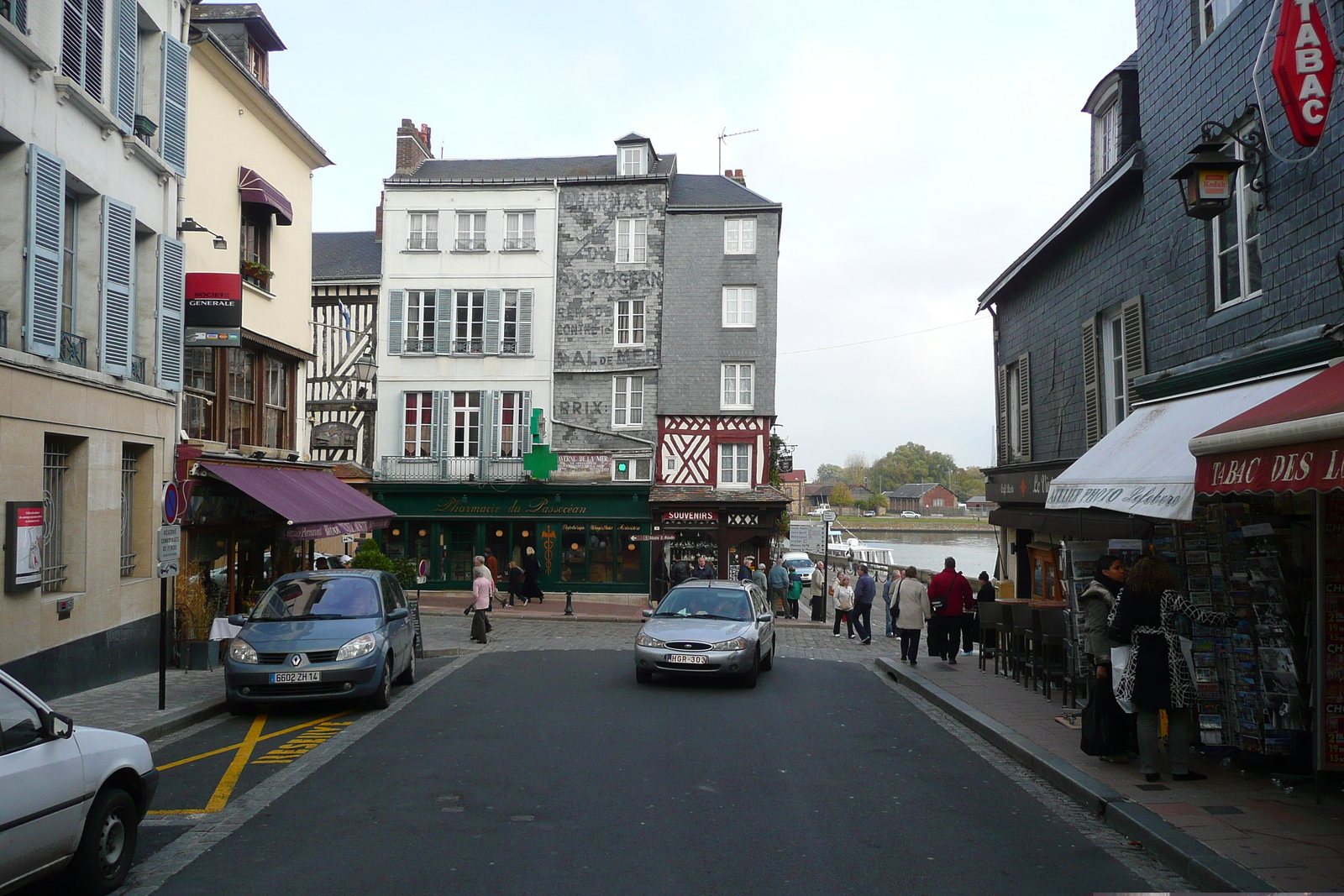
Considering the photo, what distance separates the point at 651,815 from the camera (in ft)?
23.5

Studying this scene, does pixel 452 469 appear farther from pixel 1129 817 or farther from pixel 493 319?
pixel 1129 817

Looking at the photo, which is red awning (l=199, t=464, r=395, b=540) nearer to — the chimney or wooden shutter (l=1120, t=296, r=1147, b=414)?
wooden shutter (l=1120, t=296, r=1147, b=414)

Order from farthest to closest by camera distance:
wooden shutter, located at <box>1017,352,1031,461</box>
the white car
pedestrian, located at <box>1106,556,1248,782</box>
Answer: wooden shutter, located at <box>1017,352,1031,461</box> < pedestrian, located at <box>1106,556,1248,782</box> < the white car

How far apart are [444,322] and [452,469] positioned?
4856 mm

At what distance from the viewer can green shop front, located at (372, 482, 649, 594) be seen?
109 ft

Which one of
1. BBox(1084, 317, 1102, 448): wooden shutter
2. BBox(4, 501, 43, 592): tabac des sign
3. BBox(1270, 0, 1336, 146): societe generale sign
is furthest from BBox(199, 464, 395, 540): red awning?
BBox(1270, 0, 1336, 146): societe generale sign

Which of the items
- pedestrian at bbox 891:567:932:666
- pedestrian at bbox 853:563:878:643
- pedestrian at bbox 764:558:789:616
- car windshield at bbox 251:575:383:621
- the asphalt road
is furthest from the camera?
pedestrian at bbox 764:558:789:616

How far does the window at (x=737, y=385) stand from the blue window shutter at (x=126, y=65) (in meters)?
21.5

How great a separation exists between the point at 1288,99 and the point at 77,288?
13343 millimetres

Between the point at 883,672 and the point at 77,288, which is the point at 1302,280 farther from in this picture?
the point at 77,288

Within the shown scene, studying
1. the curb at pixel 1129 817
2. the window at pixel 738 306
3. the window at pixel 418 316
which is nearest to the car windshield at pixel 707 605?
the curb at pixel 1129 817

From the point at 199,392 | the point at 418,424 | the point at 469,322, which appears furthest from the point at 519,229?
the point at 199,392

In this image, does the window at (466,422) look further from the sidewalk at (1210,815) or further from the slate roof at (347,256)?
the sidewalk at (1210,815)

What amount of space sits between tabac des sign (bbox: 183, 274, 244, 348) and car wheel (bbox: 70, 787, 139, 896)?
11596 mm
